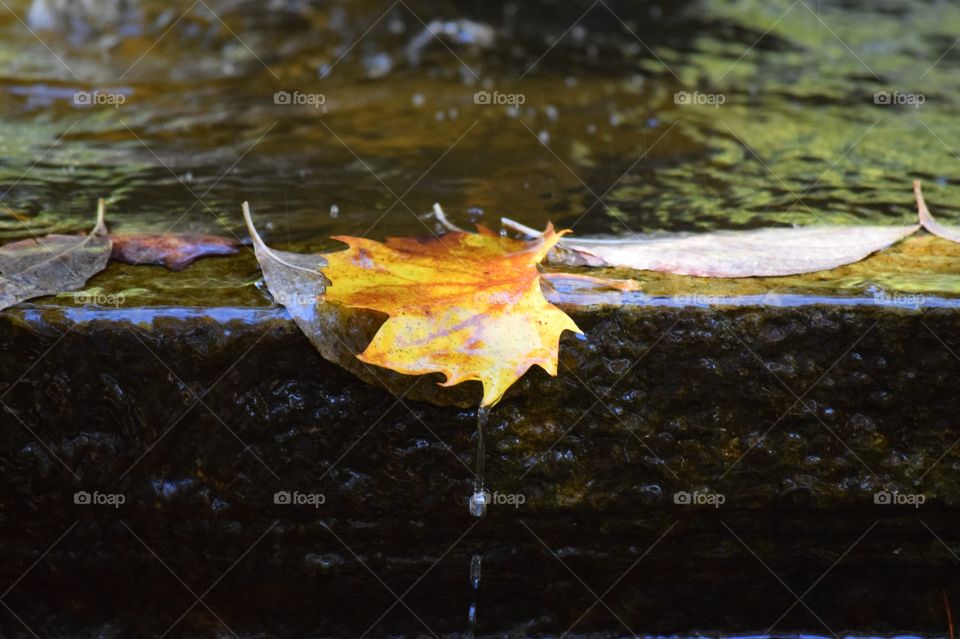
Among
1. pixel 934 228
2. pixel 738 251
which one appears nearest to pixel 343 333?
pixel 738 251

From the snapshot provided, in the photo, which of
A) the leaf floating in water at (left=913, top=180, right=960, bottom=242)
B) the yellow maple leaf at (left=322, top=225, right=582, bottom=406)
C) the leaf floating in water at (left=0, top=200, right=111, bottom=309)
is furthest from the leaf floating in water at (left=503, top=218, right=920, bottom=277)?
the leaf floating in water at (left=0, top=200, right=111, bottom=309)

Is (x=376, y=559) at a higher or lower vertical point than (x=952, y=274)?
lower

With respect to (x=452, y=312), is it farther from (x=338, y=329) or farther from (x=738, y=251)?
(x=738, y=251)

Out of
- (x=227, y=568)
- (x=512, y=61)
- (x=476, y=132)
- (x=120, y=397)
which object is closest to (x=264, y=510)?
(x=227, y=568)

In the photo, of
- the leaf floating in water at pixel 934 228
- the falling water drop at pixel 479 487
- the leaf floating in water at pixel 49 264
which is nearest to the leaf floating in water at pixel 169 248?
the leaf floating in water at pixel 49 264

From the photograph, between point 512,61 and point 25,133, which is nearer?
point 25,133

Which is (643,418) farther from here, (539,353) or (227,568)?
(227,568)
